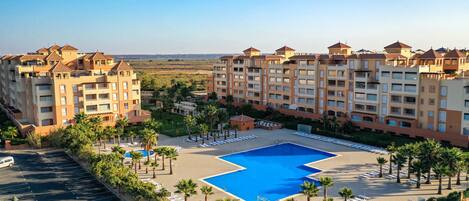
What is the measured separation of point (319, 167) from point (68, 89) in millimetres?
36939

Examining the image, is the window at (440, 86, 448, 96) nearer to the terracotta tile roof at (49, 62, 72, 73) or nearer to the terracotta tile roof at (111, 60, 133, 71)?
the terracotta tile roof at (111, 60, 133, 71)

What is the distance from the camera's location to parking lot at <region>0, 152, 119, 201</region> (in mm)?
34544

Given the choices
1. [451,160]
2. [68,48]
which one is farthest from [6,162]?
[451,160]

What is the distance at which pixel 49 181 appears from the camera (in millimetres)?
38531

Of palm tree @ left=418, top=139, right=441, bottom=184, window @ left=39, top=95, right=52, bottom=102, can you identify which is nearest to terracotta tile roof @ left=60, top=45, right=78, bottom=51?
Result: window @ left=39, top=95, right=52, bottom=102

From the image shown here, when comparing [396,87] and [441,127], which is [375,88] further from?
[441,127]

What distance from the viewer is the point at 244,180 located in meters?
39.4

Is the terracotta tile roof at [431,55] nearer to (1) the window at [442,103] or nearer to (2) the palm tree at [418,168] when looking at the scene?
(1) the window at [442,103]

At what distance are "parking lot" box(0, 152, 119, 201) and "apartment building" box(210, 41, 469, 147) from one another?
Answer: 1575 inches

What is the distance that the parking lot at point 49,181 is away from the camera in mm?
34544

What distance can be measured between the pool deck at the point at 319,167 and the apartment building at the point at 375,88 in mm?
10989

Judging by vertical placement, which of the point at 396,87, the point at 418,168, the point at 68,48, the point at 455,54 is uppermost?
the point at 68,48

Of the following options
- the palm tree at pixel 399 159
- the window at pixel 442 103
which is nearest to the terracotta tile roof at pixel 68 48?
the palm tree at pixel 399 159

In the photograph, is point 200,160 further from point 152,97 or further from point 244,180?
point 152,97
